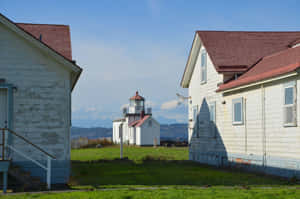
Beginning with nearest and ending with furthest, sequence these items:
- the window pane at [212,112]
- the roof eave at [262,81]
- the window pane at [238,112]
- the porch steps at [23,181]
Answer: the porch steps at [23,181] < the roof eave at [262,81] < the window pane at [238,112] < the window pane at [212,112]

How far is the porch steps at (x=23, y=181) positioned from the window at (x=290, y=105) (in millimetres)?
8387

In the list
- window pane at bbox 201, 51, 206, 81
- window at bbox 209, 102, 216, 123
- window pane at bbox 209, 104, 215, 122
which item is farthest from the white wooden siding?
window pane at bbox 201, 51, 206, 81

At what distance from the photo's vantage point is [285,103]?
16266mm

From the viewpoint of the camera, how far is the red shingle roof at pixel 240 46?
74.4 feet

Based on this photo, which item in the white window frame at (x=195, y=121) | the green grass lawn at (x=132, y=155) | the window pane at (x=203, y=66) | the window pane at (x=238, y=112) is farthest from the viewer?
the green grass lawn at (x=132, y=155)

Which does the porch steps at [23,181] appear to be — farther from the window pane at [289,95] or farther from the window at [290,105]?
the window pane at [289,95]

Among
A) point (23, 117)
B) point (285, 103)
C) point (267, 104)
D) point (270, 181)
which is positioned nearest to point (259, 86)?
point (267, 104)

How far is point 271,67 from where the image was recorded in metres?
18.9

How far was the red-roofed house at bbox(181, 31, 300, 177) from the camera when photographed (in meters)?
16.2

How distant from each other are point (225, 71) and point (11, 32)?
10.2m

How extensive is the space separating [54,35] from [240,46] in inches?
387

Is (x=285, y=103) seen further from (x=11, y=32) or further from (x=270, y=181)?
(x=11, y=32)

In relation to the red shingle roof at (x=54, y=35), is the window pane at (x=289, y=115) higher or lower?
lower

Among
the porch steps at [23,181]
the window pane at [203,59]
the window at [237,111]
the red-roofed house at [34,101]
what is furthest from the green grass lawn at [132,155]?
the porch steps at [23,181]
